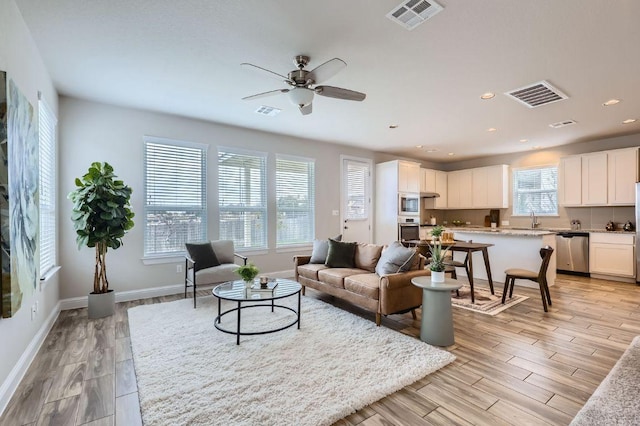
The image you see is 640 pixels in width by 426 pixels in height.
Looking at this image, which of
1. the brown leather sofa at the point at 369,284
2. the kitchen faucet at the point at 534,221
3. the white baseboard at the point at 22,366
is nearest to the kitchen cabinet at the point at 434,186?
the kitchen faucet at the point at 534,221

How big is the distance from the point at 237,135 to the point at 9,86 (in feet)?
11.5

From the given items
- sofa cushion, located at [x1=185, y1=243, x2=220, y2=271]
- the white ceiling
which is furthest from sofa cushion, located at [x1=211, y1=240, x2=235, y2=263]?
the white ceiling

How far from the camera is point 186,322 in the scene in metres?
3.52

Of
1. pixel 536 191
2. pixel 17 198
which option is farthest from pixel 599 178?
pixel 17 198

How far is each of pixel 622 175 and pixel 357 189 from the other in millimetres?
5009

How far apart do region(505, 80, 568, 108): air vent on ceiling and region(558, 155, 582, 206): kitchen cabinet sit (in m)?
3.25

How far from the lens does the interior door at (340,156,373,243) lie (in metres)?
6.89

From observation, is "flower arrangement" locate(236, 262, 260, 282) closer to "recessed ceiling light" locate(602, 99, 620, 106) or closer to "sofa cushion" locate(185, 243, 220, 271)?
"sofa cushion" locate(185, 243, 220, 271)

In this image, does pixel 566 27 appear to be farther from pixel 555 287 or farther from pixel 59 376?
pixel 59 376

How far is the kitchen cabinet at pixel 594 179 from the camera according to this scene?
6.01m

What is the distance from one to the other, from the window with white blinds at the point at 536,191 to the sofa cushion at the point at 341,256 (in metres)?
5.35

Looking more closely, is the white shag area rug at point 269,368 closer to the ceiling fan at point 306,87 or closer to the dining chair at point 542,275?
the dining chair at point 542,275

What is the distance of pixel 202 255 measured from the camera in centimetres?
439

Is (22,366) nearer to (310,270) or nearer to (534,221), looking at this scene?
(310,270)
